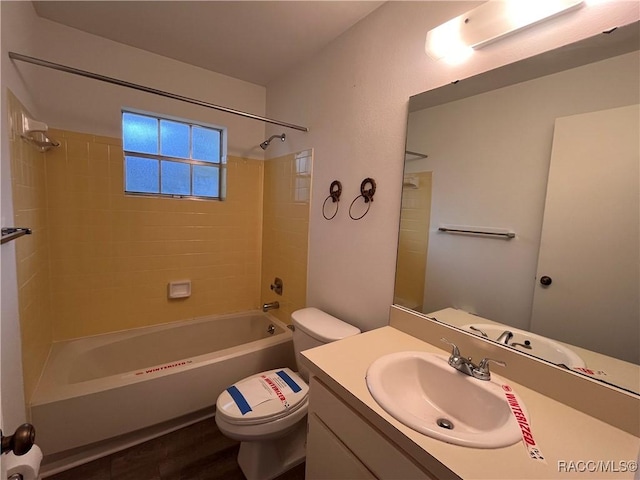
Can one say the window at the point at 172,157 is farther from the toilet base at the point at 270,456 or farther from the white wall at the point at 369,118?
the toilet base at the point at 270,456

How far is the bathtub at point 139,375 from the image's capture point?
138 cm

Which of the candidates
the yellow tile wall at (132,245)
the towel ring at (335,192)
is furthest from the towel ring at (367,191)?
the yellow tile wall at (132,245)

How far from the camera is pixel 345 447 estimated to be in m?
0.90

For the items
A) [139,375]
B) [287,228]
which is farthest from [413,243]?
[139,375]

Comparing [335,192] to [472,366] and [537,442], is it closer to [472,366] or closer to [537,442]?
[472,366]

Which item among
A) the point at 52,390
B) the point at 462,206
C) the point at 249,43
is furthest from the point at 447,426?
the point at 249,43

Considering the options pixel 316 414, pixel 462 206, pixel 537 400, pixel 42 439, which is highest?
pixel 462 206

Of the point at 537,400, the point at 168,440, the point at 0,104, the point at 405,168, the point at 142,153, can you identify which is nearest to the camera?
the point at 537,400

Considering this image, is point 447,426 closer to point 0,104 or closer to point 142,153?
point 0,104

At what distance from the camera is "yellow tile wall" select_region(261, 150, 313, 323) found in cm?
203

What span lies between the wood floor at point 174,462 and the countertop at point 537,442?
1049 millimetres

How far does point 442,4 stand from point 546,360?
1406mm

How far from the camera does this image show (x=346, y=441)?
2.92ft

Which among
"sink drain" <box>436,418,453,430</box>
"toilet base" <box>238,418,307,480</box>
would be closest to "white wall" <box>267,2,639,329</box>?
"sink drain" <box>436,418,453,430</box>
